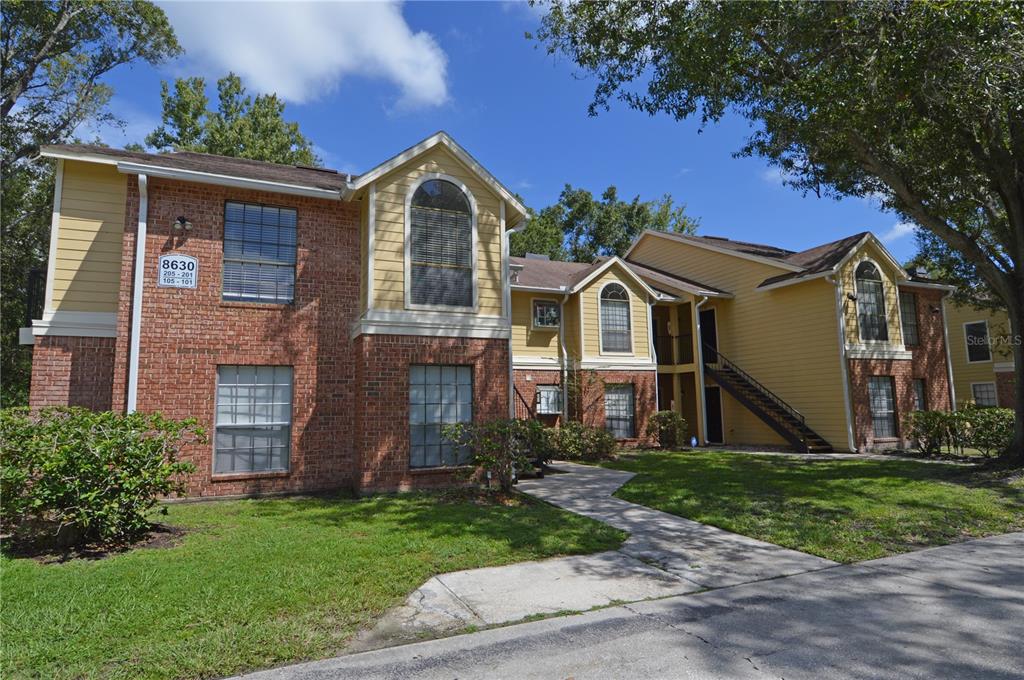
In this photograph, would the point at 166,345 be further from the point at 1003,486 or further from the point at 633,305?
the point at 1003,486

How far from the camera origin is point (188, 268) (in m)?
9.80

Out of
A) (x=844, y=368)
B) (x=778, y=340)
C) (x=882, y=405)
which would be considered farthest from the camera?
(x=778, y=340)

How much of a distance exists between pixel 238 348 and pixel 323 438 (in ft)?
7.26

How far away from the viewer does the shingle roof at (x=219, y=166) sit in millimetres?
9805

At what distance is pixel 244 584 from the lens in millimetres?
4977

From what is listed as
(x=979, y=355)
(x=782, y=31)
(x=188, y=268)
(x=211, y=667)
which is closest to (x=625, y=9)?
(x=782, y=31)

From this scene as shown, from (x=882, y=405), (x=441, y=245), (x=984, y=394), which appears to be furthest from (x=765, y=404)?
(x=984, y=394)

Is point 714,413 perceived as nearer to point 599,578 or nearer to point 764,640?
point 599,578

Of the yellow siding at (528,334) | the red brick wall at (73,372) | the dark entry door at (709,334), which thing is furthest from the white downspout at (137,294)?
the dark entry door at (709,334)

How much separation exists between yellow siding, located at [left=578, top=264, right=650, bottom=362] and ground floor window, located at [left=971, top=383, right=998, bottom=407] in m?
19.1

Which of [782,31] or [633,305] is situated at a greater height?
[782,31]

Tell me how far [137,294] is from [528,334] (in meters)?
10.8

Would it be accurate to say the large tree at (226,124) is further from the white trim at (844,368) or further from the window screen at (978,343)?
the window screen at (978,343)

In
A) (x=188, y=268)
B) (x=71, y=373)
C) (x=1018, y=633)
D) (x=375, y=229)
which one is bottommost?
(x=1018, y=633)
